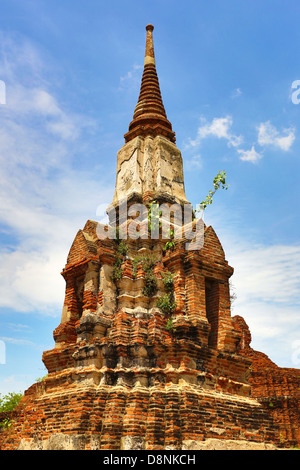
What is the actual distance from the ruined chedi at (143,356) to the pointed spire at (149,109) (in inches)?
73.2

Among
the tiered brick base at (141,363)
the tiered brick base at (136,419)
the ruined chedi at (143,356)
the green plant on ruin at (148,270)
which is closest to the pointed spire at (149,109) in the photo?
the ruined chedi at (143,356)

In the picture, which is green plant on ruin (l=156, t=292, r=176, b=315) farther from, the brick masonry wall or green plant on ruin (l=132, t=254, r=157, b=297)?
the brick masonry wall

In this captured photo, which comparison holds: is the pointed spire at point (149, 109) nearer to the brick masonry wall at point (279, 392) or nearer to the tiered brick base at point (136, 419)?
the tiered brick base at point (136, 419)

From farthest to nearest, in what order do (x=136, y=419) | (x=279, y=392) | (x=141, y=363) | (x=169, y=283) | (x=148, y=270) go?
(x=279, y=392) → (x=148, y=270) → (x=169, y=283) → (x=141, y=363) → (x=136, y=419)

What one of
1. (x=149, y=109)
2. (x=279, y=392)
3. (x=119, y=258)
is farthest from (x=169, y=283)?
(x=279, y=392)

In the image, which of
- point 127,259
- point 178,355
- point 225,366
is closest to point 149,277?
point 127,259

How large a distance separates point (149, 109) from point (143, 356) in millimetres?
6762

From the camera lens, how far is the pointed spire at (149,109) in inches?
421

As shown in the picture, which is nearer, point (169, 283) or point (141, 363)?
point (141, 363)

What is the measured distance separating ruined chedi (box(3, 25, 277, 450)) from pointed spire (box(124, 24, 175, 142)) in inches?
73.2

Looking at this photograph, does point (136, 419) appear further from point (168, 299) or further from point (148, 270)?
point (148, 270)

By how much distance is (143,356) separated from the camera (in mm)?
7172
